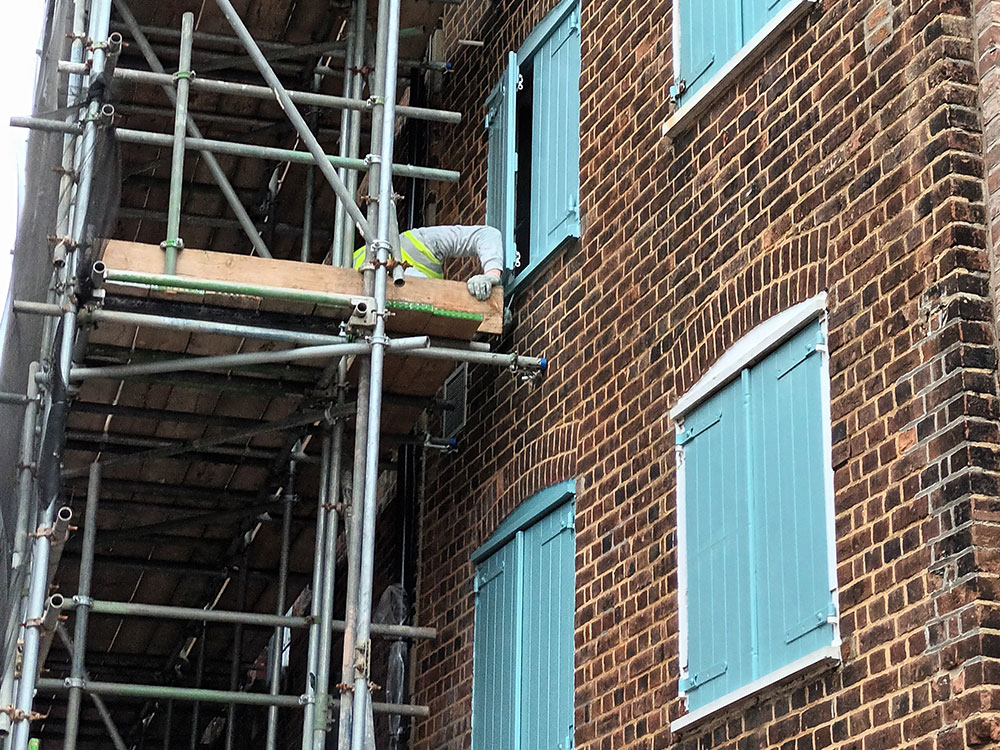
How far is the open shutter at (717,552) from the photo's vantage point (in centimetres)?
764

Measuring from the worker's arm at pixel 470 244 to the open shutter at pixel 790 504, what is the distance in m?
2.90

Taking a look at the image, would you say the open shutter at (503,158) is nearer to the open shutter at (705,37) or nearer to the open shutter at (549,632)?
the open shutter at (549,632)

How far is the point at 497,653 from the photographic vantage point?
33.5 feet

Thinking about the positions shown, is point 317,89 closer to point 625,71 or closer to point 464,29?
point 464,29

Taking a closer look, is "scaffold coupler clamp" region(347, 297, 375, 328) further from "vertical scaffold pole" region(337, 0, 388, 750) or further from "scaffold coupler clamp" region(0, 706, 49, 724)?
"scaffold coupler clamp" region(0, 706, 49, 724)

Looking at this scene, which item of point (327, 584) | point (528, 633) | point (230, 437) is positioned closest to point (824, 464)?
point (528, 633)

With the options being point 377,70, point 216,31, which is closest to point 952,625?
point 377,70

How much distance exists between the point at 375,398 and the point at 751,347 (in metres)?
2.34

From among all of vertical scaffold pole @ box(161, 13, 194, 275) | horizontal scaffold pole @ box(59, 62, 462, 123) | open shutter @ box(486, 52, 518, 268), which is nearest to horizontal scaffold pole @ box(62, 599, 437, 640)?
vertical scaffold pole @ box(161, 13, 194, 275)

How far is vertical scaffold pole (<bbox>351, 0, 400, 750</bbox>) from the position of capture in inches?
347

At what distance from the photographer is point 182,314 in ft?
31.4

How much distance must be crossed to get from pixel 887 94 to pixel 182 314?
4268 mm

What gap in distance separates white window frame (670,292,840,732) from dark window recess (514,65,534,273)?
9.59 feet

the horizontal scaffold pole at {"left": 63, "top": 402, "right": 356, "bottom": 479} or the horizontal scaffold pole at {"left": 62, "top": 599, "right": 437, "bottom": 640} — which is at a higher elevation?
the horizontal scaffold pole at {"left": 63, "top": 402, "right": 356, "bottom": 479}
